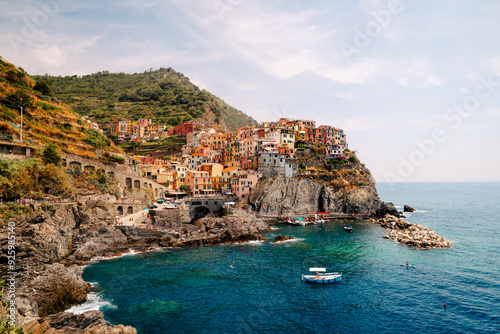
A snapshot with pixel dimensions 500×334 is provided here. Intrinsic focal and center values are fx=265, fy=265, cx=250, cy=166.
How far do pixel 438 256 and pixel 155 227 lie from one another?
4822 centimetres

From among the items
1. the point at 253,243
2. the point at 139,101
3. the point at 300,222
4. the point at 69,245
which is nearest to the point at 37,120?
the point at 69,245

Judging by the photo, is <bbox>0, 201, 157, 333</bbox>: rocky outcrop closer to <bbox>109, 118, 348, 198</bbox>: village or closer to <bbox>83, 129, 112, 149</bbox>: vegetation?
<bbox>83, 129, 112, 149</bbox>: vegetation

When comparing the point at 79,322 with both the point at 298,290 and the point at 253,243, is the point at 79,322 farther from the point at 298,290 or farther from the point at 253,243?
the point at 253,243

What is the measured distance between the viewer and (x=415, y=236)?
50281 millimetres

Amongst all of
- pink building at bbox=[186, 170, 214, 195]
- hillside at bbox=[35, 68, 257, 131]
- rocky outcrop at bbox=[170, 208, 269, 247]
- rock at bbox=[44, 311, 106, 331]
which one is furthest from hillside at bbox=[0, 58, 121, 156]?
hillside at bbox=[35, 68, 257, 131]

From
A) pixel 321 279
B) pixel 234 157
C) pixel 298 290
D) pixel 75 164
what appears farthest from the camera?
pixel 234 157

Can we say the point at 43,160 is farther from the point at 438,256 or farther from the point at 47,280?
the point at 438,256

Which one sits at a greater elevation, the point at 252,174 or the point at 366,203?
the point at 252,174

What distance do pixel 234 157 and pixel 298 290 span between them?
193 ft

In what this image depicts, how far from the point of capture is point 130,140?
110 m

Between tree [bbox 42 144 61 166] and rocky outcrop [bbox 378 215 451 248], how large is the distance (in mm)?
62120

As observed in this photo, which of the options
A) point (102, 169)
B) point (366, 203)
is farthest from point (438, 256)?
point (102, 169)

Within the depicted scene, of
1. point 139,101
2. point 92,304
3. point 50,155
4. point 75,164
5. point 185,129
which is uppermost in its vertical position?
point 139,101

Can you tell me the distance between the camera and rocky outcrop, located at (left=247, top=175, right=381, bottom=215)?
70938 millimetres
